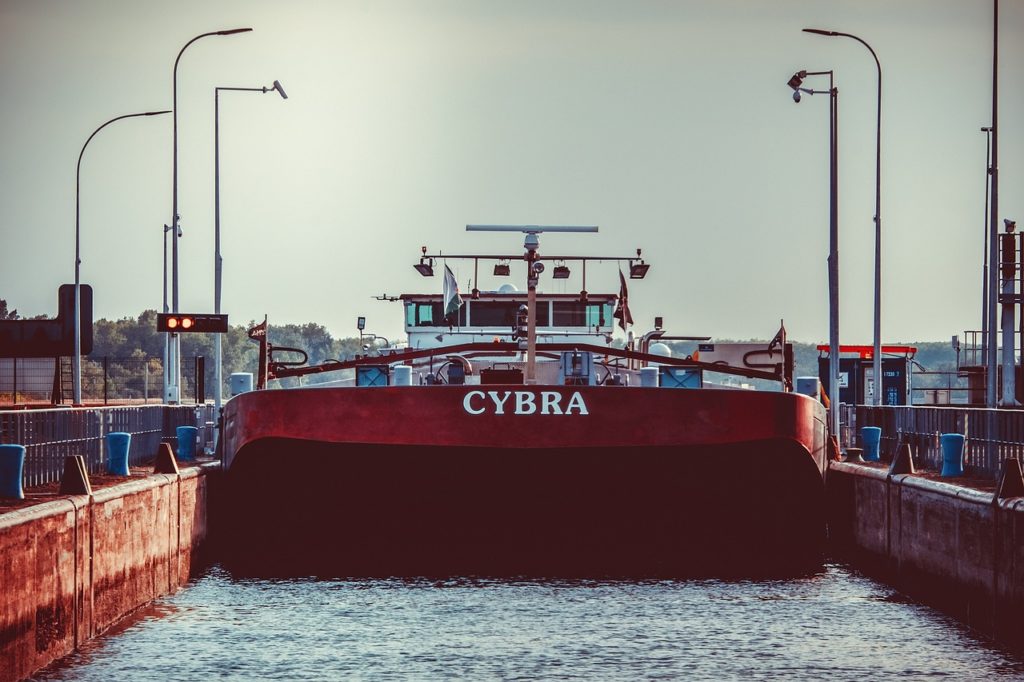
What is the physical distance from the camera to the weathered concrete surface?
14102 millimetres

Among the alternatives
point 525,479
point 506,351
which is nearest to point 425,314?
point 506,351

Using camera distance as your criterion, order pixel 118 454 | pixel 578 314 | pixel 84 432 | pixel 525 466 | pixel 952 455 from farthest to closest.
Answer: pixel 578 314 < pixel 84 432 < pixel 952 455 < pixel 118 454 < pixel 525 466

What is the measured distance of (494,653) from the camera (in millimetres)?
14977

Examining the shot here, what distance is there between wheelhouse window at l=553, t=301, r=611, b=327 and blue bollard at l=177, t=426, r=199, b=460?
230 inches

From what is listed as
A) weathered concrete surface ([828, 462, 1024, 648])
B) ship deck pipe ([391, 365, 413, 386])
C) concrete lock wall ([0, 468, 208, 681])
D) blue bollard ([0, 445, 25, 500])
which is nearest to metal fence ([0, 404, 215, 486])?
Result: concrete lock wall ([0, 468, 208, 681])

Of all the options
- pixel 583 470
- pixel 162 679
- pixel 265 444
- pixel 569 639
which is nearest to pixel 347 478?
pixel 265 444

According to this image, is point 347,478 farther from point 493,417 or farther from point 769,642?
point 769,642

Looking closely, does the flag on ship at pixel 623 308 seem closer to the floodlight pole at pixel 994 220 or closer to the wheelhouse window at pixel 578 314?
the wheelhouse window at pixel 578 314

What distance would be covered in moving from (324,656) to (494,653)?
4.74 feet

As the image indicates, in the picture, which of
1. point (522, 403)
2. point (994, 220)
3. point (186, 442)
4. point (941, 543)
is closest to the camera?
point (941, 543)

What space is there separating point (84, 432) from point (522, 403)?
617cm

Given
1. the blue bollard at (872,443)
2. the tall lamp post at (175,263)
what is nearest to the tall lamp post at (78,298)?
the tall lamp post at (175,263)

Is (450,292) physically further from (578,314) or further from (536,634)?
(536,634)

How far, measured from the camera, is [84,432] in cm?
2098
